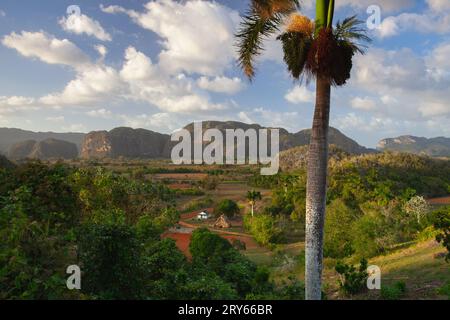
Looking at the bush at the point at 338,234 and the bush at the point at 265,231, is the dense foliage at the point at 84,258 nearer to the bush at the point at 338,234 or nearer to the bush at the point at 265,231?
the bush at the point at 338,234

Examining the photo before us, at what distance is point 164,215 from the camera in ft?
67.9

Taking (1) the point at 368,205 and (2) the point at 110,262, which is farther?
(1) the point at 368,205

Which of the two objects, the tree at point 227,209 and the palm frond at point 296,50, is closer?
the palm frond at point 296,50

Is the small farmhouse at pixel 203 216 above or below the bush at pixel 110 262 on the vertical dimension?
below

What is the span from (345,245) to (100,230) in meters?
19.7

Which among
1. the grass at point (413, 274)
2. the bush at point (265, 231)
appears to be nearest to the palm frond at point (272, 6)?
the grass at point (413, 274)

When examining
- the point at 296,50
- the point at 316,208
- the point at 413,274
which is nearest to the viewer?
the point at 316,208

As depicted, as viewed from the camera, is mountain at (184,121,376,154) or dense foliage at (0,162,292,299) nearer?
dense foliage at (0,162,292,299)

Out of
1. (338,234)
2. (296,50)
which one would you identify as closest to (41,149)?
(338,234)

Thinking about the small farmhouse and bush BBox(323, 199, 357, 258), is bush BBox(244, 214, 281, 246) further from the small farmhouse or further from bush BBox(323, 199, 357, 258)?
the small farmhouse

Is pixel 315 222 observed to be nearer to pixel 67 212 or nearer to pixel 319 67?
pixel 319 67

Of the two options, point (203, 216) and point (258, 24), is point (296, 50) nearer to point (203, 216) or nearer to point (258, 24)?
point (258, 24)

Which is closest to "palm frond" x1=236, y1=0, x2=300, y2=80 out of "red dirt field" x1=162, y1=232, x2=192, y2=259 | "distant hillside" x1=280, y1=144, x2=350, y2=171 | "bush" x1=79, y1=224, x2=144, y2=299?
"bush" x1=79, y1=224, x2=144, y2=299
